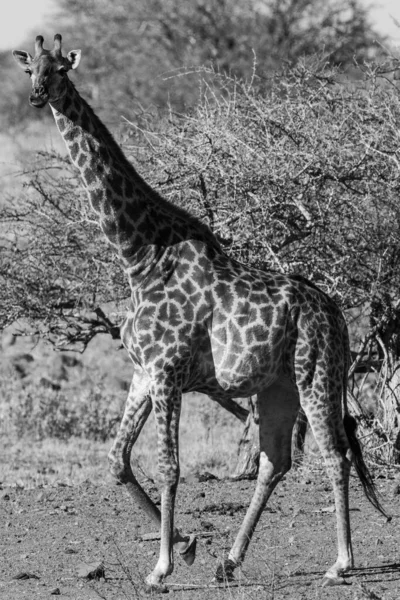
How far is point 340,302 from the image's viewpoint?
9.29 m

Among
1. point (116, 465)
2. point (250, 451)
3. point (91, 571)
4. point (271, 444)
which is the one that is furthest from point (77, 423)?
point (91, 571)

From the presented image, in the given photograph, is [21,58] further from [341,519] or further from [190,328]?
[341,519]

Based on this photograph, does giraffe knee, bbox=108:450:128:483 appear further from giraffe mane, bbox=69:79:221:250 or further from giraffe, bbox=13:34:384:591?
giraffe mane, bbox=69:79:221:250

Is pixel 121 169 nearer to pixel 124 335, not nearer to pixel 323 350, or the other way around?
pixel 124 335

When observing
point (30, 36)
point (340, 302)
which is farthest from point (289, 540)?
point (30, 36)

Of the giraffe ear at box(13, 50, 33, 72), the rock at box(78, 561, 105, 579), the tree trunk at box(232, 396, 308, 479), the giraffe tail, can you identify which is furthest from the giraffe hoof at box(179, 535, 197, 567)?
the giraffe ear at box(13, 50, 33, 72)

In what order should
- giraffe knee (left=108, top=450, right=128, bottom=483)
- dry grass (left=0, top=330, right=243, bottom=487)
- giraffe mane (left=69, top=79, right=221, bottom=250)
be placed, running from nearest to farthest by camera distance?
1. giraffe knee (left=108, top=450, right=128, bottom=483)
2. giraffe mane (left=69, top=79, right=221, bottom=250)
3. dry grass (left=0, top=330, right=243, bottom=487)

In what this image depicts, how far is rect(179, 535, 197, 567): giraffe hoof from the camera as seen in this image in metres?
6.83

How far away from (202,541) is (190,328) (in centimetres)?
162

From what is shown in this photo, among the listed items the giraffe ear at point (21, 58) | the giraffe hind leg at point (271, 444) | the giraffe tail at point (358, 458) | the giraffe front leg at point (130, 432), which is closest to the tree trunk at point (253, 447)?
the giraffe hind leg at point (271, 444)

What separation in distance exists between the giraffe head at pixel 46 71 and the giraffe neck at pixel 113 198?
0.34 ft

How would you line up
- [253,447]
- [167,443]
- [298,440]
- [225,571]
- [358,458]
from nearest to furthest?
[225,571], [167,443], [358,458], [253,447], [298,440]

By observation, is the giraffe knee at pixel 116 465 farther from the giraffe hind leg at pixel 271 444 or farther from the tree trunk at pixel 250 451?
the tree trunk at pixel 250 451

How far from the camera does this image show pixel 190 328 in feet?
22.7
